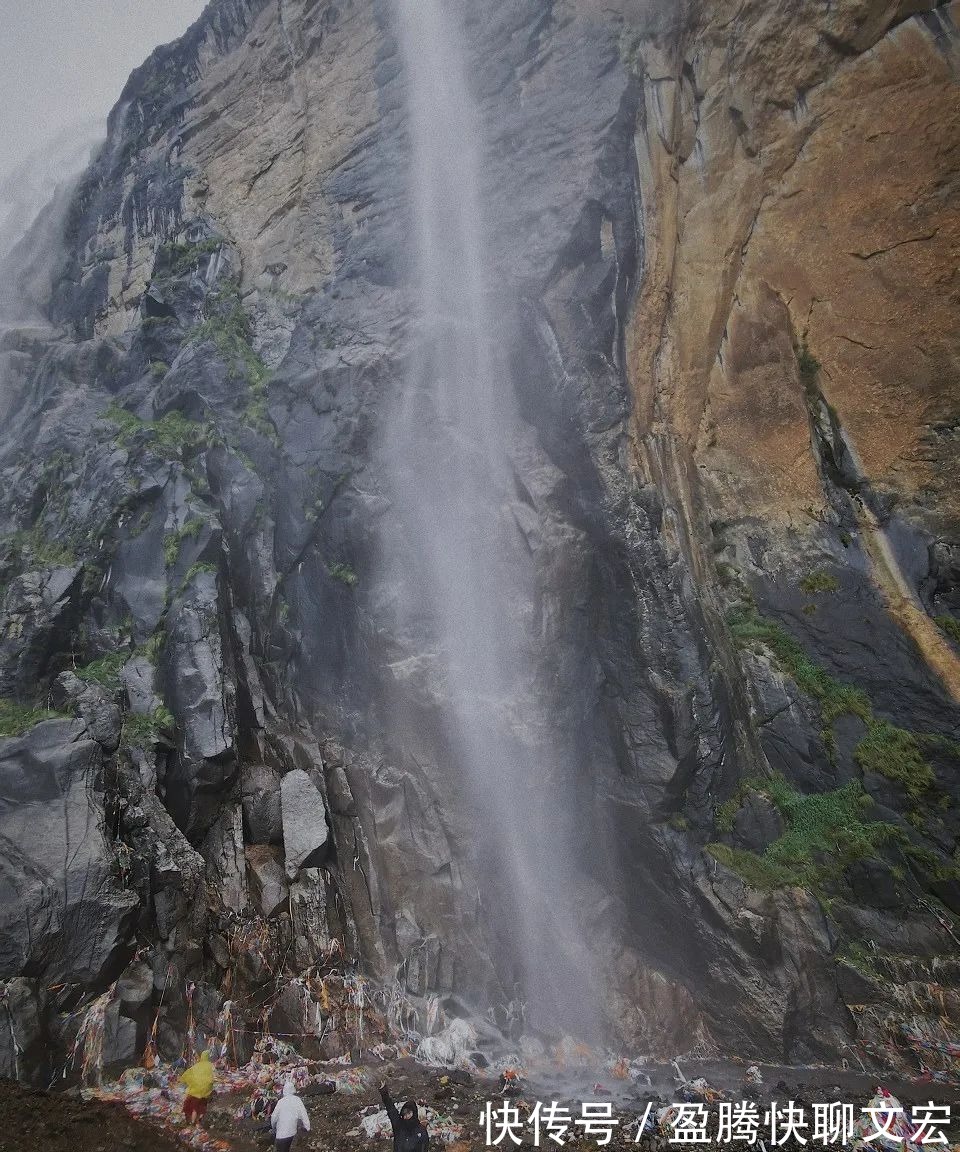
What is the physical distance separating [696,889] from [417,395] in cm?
1144

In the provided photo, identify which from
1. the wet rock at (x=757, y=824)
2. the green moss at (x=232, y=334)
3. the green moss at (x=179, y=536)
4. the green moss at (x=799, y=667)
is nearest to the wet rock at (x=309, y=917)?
the wet rock at (x=757, y=824)

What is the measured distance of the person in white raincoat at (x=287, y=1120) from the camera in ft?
17.9

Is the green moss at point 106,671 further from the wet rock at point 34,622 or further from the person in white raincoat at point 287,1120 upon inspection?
the person in white raincoat at point 287,1120

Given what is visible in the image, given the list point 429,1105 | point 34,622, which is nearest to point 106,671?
point 34,622

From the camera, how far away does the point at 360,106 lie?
19047 mm

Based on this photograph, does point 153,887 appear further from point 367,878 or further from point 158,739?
point 367,878

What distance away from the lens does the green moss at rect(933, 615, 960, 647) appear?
34.4 ft

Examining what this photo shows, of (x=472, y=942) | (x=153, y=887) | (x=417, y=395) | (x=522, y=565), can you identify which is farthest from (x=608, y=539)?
A: (x=153, y=887)

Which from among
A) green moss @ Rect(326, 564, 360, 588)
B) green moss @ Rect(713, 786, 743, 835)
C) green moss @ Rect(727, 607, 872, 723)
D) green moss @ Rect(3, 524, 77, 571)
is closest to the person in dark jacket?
green moss @ Rect(713, 786, 743, 835)

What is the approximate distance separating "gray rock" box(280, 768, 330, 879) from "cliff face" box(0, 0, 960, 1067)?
2.8 inches

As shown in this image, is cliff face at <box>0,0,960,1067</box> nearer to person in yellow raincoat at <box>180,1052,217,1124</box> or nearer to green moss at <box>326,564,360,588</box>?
green moss at <box>326,564,360,588</box>

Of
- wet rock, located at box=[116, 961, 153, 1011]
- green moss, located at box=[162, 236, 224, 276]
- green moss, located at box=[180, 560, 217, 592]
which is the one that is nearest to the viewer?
wet rock, located at box=[116, 961, 153, 1011]

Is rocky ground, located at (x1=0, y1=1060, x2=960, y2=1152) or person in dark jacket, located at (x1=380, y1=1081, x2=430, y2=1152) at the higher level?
person in dark jacket, located at (x1=380, y1=1081, x2=430, y2=1152)

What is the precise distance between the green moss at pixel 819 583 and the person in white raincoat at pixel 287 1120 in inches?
437
